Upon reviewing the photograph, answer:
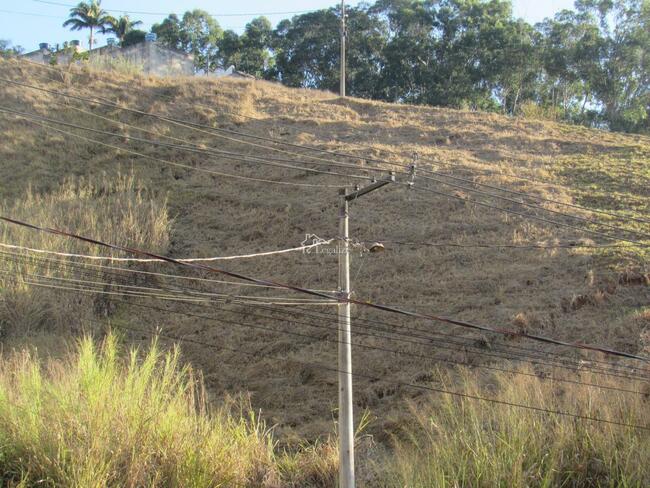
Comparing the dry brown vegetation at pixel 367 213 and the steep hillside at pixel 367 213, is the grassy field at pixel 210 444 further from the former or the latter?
the steep hillside at pixel 367 213

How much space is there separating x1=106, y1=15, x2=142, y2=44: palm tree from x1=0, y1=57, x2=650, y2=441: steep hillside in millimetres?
16549

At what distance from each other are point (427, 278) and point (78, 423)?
Result: 43.7ft

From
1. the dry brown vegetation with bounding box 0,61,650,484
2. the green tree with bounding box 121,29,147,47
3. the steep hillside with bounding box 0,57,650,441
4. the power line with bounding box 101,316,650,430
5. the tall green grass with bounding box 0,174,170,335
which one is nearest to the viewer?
the power line with bounding box 101,316,650,430

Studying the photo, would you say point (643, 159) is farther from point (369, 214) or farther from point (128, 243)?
point (128, 243)

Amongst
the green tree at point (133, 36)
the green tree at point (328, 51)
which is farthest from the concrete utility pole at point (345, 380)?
the green tree at point (133, 36)

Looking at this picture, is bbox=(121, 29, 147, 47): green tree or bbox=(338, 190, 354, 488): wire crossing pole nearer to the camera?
bbox=(338, 190, 354, 488): wire crossing pole

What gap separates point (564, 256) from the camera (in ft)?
74.5

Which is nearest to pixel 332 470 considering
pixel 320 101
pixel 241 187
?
pixel 241 187

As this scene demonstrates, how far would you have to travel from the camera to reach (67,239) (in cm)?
2336

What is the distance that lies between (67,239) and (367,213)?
10.9 m

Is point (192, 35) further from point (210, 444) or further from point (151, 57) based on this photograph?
point (210, 444)

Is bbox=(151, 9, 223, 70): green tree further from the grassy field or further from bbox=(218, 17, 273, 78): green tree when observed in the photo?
the grassy field

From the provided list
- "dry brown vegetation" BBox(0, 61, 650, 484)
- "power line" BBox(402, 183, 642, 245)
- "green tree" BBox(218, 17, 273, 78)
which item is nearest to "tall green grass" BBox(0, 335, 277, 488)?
"dry brown vegetation" BBox(0, 61, 650, 484)

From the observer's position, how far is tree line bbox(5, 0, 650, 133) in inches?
1933
